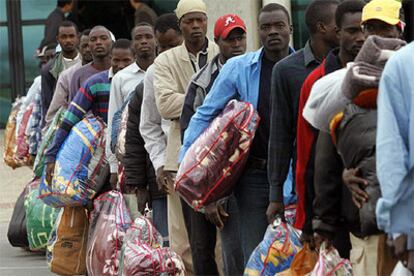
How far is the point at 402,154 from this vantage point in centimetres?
600

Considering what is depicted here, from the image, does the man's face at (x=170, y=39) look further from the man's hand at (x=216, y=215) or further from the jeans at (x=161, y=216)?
the man's hand at (x=216, y=215)

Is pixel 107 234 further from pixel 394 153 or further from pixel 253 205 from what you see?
pixel 394 153

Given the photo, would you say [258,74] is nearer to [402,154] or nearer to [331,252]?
[331,252]

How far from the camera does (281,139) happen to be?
8469mm

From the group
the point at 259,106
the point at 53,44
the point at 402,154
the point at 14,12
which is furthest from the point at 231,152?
the point at 14,12

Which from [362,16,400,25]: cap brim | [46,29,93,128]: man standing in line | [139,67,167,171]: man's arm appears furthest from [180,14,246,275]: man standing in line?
[46,29,93,128]: man standing in line

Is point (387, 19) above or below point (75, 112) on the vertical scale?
above

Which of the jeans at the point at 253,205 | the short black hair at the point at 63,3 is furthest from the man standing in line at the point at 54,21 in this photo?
the jeans at the point at 253,205

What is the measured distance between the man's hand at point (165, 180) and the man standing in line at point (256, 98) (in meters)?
1.27

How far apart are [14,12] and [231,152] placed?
1638 cm

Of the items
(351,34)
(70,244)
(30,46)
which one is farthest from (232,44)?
(30,46)

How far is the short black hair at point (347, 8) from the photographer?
25.5ft

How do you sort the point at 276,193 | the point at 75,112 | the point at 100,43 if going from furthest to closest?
the point at 100,43, the point at 75,112, the point at 276,193

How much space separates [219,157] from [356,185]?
2.34m
